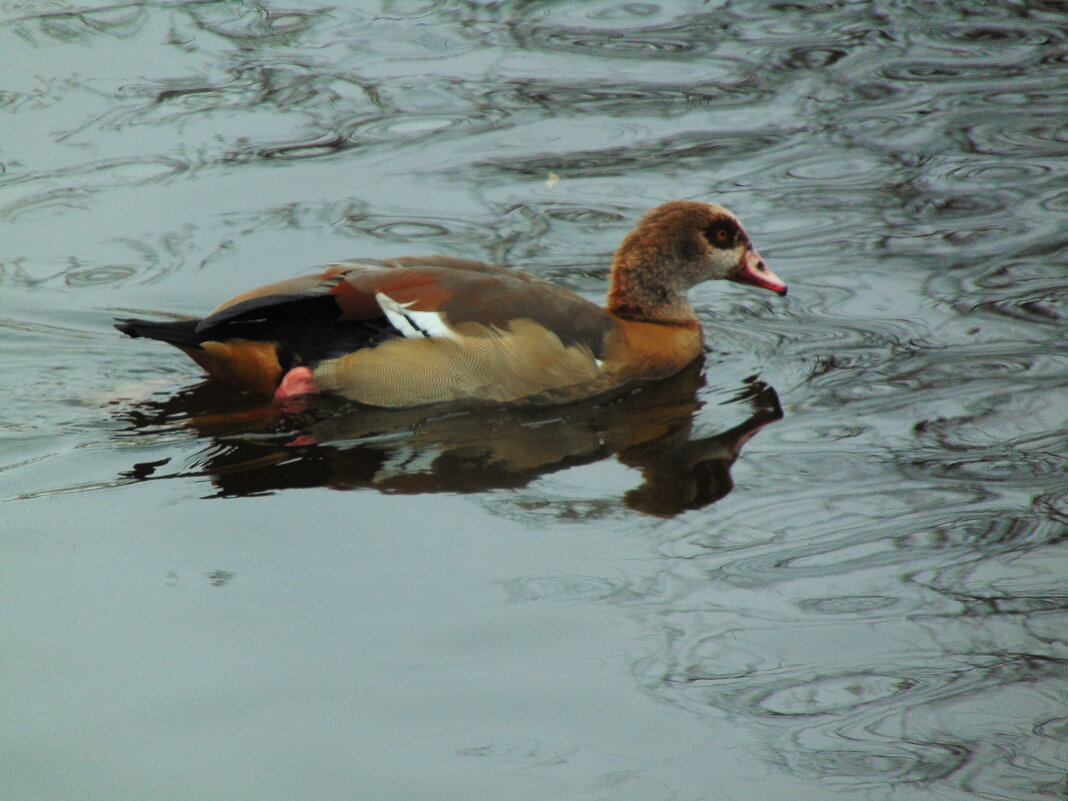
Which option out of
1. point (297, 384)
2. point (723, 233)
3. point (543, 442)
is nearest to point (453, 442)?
point (543, 442)

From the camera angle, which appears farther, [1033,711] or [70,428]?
[70,428]

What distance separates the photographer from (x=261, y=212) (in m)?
8.35

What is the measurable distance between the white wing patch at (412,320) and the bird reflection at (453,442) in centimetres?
36

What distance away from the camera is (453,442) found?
6.13 m

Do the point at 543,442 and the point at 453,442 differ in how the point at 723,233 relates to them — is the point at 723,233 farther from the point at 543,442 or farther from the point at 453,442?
the point at 453,442

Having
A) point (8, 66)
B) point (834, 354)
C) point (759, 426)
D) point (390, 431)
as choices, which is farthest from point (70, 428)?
point (8, 66)

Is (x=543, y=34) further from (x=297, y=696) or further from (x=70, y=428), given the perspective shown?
(x=297, y=696)

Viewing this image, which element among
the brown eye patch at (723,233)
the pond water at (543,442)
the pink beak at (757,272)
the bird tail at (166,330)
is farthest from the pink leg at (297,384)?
the pink beak at (757,272)

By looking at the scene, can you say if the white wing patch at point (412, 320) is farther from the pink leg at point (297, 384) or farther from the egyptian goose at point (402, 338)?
the pink leg at point (297, 384)

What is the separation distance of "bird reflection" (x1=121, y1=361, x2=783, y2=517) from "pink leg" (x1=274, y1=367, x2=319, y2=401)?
6cm

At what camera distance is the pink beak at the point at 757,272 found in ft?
23.9

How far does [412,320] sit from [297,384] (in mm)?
601

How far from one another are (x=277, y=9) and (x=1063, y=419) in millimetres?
7325

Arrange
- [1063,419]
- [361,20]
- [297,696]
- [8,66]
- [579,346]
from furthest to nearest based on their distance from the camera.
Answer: [361,20] → [8,66] → [579,346] → [1063,419] → [297,696]
